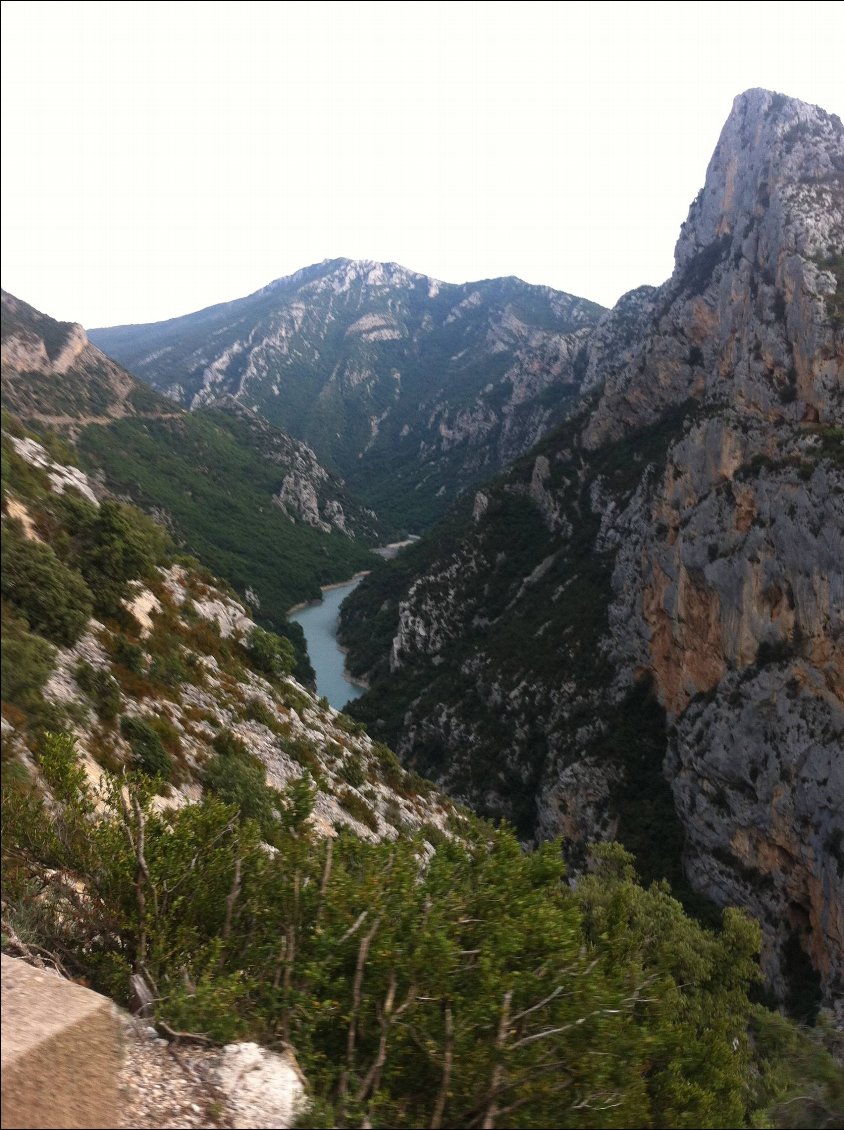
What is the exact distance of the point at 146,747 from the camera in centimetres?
1264

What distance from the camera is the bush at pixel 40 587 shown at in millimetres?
8312

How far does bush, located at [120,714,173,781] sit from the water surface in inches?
2161

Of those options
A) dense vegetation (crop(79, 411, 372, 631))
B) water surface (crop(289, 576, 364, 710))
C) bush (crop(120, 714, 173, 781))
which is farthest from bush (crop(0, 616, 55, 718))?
dense vegetation (crop(79, 411, 372, 631))

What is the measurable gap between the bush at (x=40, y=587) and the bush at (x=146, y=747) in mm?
2554

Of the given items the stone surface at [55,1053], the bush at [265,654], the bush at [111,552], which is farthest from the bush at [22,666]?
the bush at [265,654]

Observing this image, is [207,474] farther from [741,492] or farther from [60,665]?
[60,665]

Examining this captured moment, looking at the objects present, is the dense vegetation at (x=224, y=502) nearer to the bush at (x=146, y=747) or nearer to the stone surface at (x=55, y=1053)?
the bush at (x=146, y=747)

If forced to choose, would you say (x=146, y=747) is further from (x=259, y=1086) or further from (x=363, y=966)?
(x=259, y=1086)

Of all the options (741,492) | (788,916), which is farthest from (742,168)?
(788,916)

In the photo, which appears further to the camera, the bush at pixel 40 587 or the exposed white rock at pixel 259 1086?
the bush at pixel 40 587

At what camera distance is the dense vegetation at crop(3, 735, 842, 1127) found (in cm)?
668

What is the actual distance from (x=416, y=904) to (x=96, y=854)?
4.56 metres

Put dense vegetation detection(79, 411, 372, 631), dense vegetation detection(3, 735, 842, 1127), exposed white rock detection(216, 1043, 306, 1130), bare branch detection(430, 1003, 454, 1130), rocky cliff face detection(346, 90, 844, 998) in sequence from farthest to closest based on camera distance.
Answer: dense vegetation detection(79, 411, 372, 631)
rocky cliff face detection(346, 90, 844, 998)
dense vegetation detection(3, 735, 842, 1127)
bare branch detection(430, 1003, 454, 1130)
exposed white rock detection(216, 1043, 306, 1130)

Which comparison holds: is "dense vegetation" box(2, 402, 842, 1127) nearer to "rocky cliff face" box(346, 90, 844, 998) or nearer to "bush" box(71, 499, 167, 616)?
"bush" box(71, 499, 167, 616)
